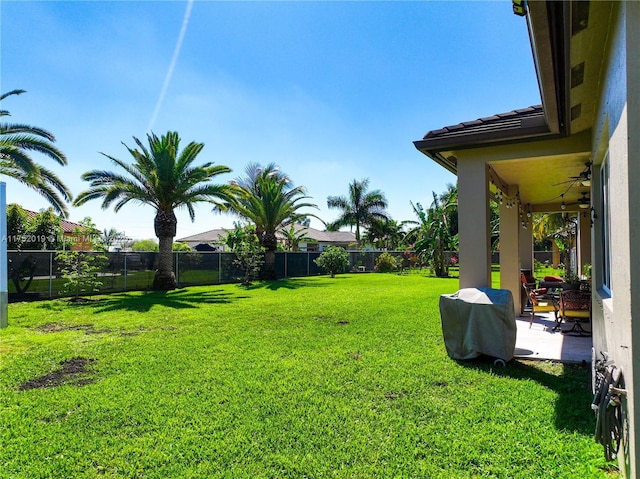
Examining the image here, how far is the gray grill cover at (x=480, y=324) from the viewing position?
18.6 ft

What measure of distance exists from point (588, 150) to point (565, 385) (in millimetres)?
3591

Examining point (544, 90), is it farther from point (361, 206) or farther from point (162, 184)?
point (361, 206)

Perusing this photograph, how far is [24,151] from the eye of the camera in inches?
548

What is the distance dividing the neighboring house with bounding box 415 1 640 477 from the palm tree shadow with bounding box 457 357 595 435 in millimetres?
665

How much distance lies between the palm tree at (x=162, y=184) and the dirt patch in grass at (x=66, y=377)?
1224cm

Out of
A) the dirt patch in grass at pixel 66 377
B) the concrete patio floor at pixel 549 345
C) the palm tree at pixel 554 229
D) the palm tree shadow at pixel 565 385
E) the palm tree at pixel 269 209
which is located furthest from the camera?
the palm tree at pixel 554 229

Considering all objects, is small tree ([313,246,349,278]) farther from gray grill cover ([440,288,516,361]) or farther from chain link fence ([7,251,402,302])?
gray grill cover ([440,288,516,361])

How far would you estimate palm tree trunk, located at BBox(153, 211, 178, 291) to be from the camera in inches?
702

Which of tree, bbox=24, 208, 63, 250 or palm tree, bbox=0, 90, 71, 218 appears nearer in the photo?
palm tree, bbox=0, 90, 71, 218

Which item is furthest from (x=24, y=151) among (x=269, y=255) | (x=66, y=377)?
(x=269, y=255)

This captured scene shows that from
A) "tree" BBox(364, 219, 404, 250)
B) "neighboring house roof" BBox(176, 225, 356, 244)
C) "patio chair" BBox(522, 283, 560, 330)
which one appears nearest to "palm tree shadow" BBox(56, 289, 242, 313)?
"patio chair" BBox(522, 283, 560, 330)

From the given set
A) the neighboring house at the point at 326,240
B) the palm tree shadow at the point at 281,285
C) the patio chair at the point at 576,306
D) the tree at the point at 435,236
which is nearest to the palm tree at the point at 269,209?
the palm tree shadow at the point at 281,285

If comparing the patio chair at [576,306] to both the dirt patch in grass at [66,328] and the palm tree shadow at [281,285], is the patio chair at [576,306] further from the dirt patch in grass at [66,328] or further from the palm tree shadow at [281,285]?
the palm tree shadow at [281,285]

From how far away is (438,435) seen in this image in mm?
3547
